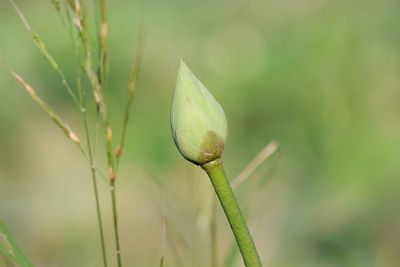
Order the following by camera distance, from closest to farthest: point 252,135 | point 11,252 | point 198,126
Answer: point 198,126, point 11,252, point 252,135

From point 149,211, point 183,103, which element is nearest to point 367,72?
point 149,211

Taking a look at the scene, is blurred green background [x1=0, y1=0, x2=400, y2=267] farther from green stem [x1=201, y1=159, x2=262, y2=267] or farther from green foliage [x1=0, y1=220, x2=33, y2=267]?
green stem [x1=201, y1=159, x2=262, y2=267]

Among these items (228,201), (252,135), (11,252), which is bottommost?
(228,201)

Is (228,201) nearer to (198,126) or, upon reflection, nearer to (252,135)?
(198,126)

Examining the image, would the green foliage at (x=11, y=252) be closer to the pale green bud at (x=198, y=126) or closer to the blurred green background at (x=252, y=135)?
the pale green bud at (x=198, y=126)

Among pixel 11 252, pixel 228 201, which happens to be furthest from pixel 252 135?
pixel 228 201

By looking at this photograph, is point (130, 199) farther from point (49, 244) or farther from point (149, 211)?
point (49, 244)
